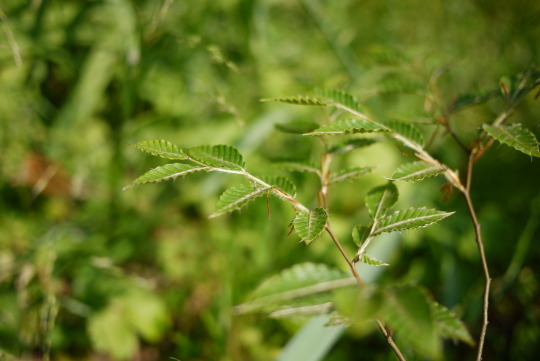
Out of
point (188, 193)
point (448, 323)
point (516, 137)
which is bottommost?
point (188, 193)

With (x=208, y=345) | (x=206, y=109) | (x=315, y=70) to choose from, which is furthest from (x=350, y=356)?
(x=315, y=70)

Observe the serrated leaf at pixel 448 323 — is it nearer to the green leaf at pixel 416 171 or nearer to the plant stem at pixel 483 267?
the plant stem at pixel 483 267

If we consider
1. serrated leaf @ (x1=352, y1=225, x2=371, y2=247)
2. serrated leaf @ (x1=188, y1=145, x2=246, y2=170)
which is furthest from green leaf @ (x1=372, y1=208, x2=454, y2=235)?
serrated leaf @ (x1=188, y1=145, x2=246, y2=170)

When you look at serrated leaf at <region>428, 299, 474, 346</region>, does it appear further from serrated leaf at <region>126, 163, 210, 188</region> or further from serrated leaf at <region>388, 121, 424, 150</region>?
serrated leaf at <region>126, 163, 210, 188</region>

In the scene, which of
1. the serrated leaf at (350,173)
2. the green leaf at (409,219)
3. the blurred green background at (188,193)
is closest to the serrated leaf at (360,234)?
the green leaf at (409,219)

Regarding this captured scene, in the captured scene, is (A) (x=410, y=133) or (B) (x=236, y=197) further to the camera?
(A) (x=410, y=133)

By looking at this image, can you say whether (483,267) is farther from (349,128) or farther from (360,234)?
(349,128)

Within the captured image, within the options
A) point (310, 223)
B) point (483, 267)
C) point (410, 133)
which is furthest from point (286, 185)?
point (483, 267)
